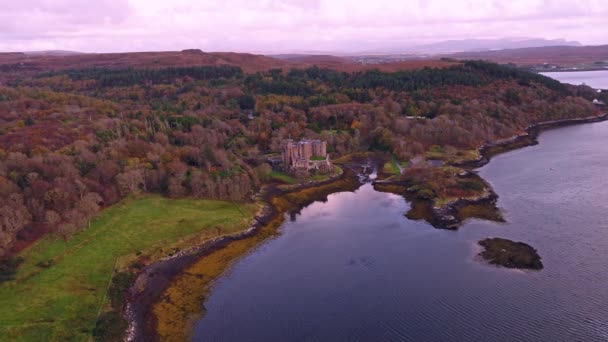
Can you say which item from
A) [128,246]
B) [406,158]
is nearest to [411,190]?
[406,158]

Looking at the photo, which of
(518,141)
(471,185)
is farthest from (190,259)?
(518,141)

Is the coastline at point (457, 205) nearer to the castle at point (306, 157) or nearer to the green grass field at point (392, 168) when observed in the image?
the green grass field at point (392, 168)

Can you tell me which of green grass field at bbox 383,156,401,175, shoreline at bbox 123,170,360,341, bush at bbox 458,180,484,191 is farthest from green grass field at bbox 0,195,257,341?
bush at bbox 458,180,484,191

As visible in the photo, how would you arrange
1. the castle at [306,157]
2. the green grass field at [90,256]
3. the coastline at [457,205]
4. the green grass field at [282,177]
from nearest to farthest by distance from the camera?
the green grass field at [90,256] → the coastline at [457,205] → the green grass field at [282,177] → the castle at [306,157]

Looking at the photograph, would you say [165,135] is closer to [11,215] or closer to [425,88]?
[11,215]

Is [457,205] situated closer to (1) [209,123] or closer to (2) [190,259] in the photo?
(2) [190,259]

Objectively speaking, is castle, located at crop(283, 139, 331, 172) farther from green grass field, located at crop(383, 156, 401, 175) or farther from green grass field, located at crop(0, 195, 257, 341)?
green grass field, located at crop(0, 195, 257, 341)

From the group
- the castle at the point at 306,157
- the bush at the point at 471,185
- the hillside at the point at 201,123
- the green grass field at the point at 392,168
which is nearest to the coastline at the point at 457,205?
the bush at the point at 471,185
